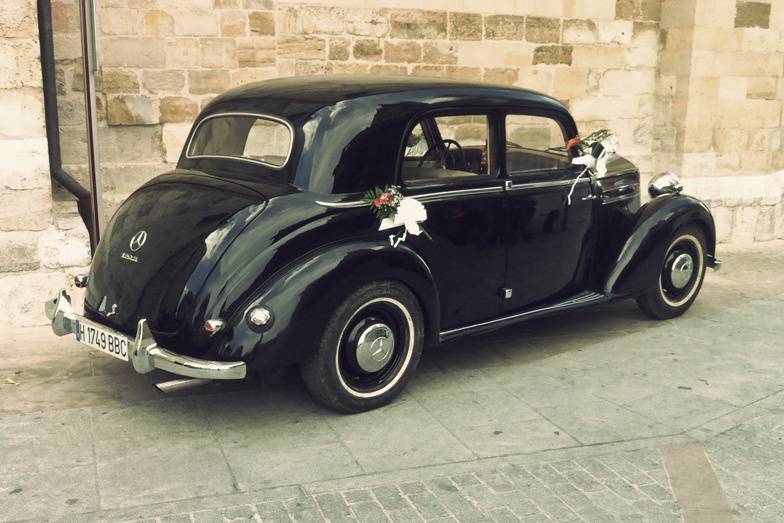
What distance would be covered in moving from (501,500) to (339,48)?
5.92m

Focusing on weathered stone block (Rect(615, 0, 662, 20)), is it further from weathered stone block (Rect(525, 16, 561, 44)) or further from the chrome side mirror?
the chrome side mirror

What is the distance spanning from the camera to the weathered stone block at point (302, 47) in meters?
8.62

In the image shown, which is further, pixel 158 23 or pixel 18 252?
pixel 158 23

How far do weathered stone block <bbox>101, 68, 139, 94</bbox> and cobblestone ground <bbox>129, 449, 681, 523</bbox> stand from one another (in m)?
5.28

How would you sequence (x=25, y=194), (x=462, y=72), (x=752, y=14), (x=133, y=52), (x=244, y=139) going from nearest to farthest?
(x=244, y=139) → (x=25, y=194) → (x=133, y=52) → (x=462, y=72) → (x=752, y=14)

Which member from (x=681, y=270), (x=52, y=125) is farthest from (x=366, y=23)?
(x=681, y=270)

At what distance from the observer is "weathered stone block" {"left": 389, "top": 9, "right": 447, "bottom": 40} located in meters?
9.09

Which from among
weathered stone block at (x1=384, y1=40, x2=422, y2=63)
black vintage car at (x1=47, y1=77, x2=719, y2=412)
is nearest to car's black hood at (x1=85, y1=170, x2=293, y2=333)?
black vintage car at (x1=47, y1=77, x2=719, y2=412)

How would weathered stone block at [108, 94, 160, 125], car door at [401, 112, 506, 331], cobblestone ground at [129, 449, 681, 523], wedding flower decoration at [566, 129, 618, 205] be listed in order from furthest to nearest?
weathered stone block at [108, 94, 160, 125]
wedding flower decoration at [566, 129, 618, 205]
car door at [401, 112, 506, 331]
cobblestone ground at [129, 449, 681, 523]

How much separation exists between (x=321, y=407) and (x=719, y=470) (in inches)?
82.8

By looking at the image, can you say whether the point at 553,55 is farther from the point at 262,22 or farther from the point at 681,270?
the point at 681,270

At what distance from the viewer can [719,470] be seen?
169 inches

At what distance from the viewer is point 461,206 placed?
533 centimetres

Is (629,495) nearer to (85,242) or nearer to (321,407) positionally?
(321,407)
